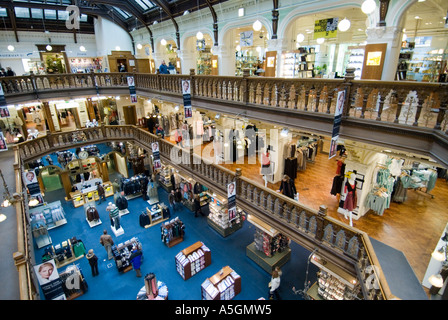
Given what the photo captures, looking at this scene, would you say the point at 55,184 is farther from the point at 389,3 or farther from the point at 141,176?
the point at 389,3

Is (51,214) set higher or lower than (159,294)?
higher

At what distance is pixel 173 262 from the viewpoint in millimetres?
10438

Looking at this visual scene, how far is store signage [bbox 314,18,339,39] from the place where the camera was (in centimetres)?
958

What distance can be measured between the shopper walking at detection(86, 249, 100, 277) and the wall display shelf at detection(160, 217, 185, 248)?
281cm

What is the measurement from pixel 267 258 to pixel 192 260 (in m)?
2.93

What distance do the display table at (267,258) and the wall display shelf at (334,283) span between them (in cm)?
165

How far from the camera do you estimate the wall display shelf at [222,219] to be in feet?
38.0

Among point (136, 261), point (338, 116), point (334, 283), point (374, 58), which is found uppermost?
point (374, 58)

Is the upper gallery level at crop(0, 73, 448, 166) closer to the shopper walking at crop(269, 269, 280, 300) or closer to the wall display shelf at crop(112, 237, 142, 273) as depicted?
the shopper walking at crop(269, 269, 280, 300)

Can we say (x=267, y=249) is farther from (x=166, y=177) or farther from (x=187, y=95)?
(x=166, y=177)

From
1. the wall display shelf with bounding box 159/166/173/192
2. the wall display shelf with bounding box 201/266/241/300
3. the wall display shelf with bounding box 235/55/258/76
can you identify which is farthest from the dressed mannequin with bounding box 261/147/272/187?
the wall display shelf with bounding box 235/55/258/76

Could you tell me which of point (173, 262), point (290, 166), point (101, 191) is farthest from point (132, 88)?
point (290, 166)

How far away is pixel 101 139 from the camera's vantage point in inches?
608
